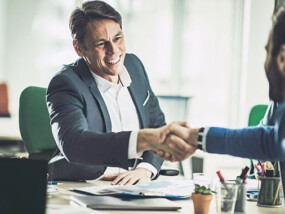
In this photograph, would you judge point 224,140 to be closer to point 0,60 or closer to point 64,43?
point 64,43

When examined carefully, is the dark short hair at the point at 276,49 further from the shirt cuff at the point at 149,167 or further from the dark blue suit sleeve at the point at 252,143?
the shirt cuff at the point at 149,167

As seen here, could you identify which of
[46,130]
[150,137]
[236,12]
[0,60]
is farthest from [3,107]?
[150,137]

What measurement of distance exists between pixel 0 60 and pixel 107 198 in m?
6.67

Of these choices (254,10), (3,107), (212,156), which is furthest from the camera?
(3,107)

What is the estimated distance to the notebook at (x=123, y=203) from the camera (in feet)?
4.35

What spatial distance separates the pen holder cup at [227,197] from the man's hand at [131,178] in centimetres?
49

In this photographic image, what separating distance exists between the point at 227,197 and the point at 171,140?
0.37 meters

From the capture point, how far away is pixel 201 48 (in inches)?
261

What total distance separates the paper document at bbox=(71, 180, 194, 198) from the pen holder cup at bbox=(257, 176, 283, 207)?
243mm

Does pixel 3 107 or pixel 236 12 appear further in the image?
pixel 3 107

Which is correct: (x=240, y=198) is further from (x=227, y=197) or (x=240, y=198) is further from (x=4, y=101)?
(x=4, y=101)

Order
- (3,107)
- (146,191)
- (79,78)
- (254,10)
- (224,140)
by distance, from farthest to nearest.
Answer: (3,107), (254,10), (79,78), (146,191), (224,140)

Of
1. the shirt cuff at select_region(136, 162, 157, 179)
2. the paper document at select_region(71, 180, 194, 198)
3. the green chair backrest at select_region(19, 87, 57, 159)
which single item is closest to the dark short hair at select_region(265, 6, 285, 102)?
the paper document at select_region(71, 180, 194, 198)

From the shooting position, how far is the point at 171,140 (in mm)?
1622
